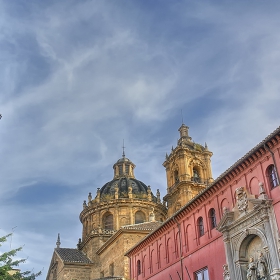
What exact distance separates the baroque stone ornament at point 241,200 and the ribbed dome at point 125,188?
34224mm

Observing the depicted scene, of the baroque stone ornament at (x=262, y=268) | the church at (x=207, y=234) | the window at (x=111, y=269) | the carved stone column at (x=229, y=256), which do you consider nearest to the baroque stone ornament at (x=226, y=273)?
the church at (x=207, y=234)

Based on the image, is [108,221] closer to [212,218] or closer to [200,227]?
[200,227]

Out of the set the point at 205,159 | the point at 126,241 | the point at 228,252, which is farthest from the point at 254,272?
the point at 205,159

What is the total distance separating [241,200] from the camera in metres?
20.8

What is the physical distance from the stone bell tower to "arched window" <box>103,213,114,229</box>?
831 centimetres

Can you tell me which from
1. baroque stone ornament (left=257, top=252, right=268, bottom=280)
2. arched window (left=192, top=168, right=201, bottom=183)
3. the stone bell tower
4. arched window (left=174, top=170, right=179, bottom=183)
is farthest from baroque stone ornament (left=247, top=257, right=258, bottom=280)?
arched window (left=174, top=170, right=179, bottom=183)

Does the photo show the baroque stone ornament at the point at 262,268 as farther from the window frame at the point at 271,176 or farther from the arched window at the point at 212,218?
the arched window at the point at 212,218

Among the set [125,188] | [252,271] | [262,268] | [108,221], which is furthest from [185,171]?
[262,268]

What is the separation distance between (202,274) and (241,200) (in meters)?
5.61

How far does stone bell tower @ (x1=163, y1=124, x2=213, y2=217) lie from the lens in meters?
46.9

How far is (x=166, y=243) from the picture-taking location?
93.9 ft

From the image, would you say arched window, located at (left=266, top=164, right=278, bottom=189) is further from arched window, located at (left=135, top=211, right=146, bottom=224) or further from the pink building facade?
arched window, located at (left=135, top=211, right=146, bottom=224)

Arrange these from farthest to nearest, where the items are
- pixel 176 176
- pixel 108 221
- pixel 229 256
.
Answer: pixel 108 221, pixel 176 176, pixel 229 256

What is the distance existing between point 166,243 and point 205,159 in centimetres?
2370
